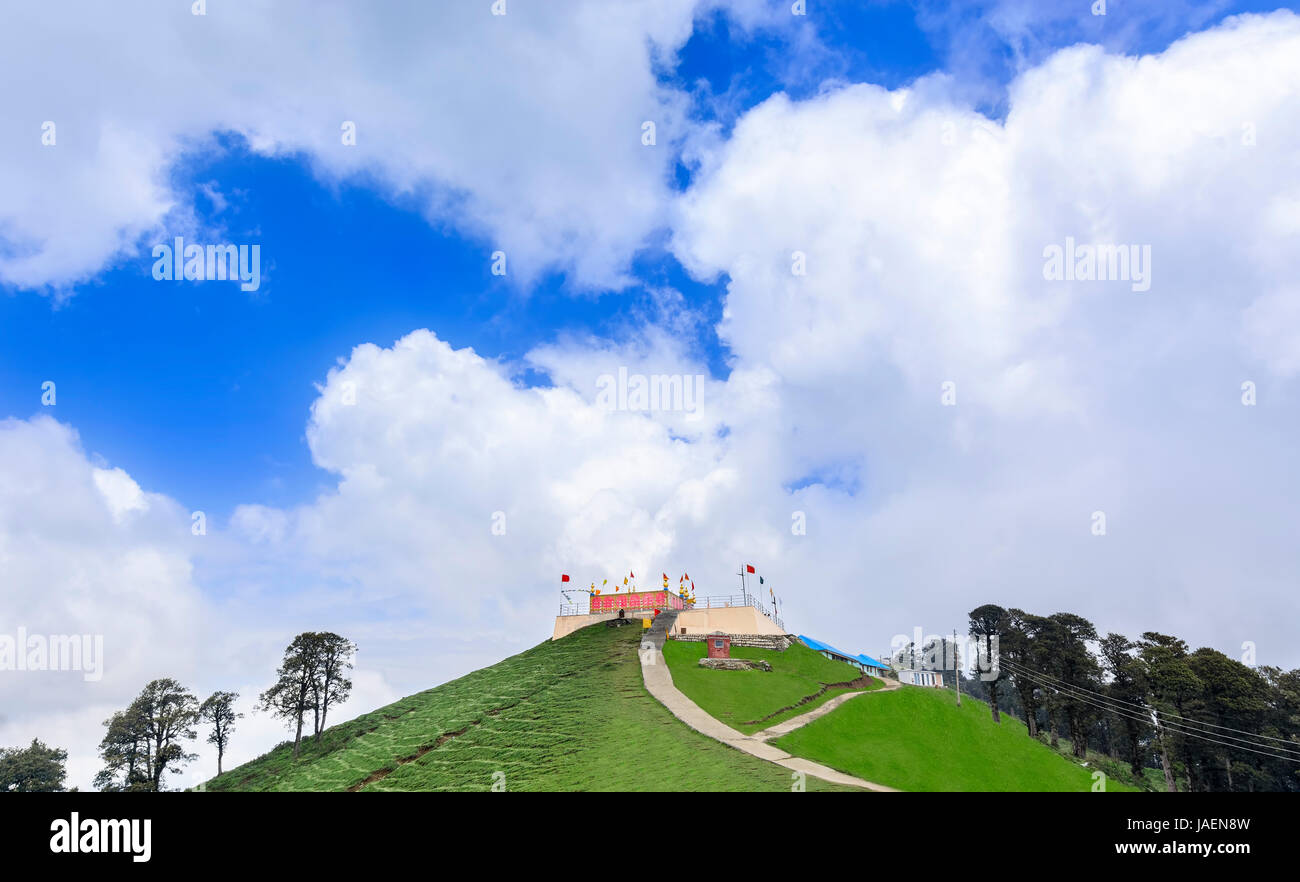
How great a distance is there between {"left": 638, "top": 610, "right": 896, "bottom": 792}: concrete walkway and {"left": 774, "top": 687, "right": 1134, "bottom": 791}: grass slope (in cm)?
172

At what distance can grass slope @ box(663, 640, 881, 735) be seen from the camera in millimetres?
40438

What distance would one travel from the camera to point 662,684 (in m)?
44.2

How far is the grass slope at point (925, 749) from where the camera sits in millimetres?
32594

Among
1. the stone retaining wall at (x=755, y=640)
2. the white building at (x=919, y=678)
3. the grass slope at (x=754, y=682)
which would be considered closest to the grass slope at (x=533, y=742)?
the grass slope at (x=754, y=682)

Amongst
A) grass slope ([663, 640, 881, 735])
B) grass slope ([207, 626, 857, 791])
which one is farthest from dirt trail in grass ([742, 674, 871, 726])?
grass slope ([207, 626, 857, 791])

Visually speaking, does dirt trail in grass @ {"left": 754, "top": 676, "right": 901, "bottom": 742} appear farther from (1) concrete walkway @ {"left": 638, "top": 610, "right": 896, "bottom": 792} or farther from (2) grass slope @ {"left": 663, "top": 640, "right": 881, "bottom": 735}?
(1) concrete walkway @ {"left": 638, "top": 610, "right": 896, "bottom": 792}

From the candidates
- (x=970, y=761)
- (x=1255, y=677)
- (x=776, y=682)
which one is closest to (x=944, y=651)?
(x=1255, y=677)

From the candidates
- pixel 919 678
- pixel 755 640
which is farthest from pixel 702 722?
pixel 919 678

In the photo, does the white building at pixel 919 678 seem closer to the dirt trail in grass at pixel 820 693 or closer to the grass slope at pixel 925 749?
the dirt trail in grass at pixel 820 693

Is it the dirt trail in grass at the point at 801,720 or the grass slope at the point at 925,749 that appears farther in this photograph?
the dirt trail in grass at the point at 801,720

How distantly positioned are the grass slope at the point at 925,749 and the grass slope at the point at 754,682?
3.33 meters

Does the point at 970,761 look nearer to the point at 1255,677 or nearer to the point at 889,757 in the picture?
the point at 889,757
